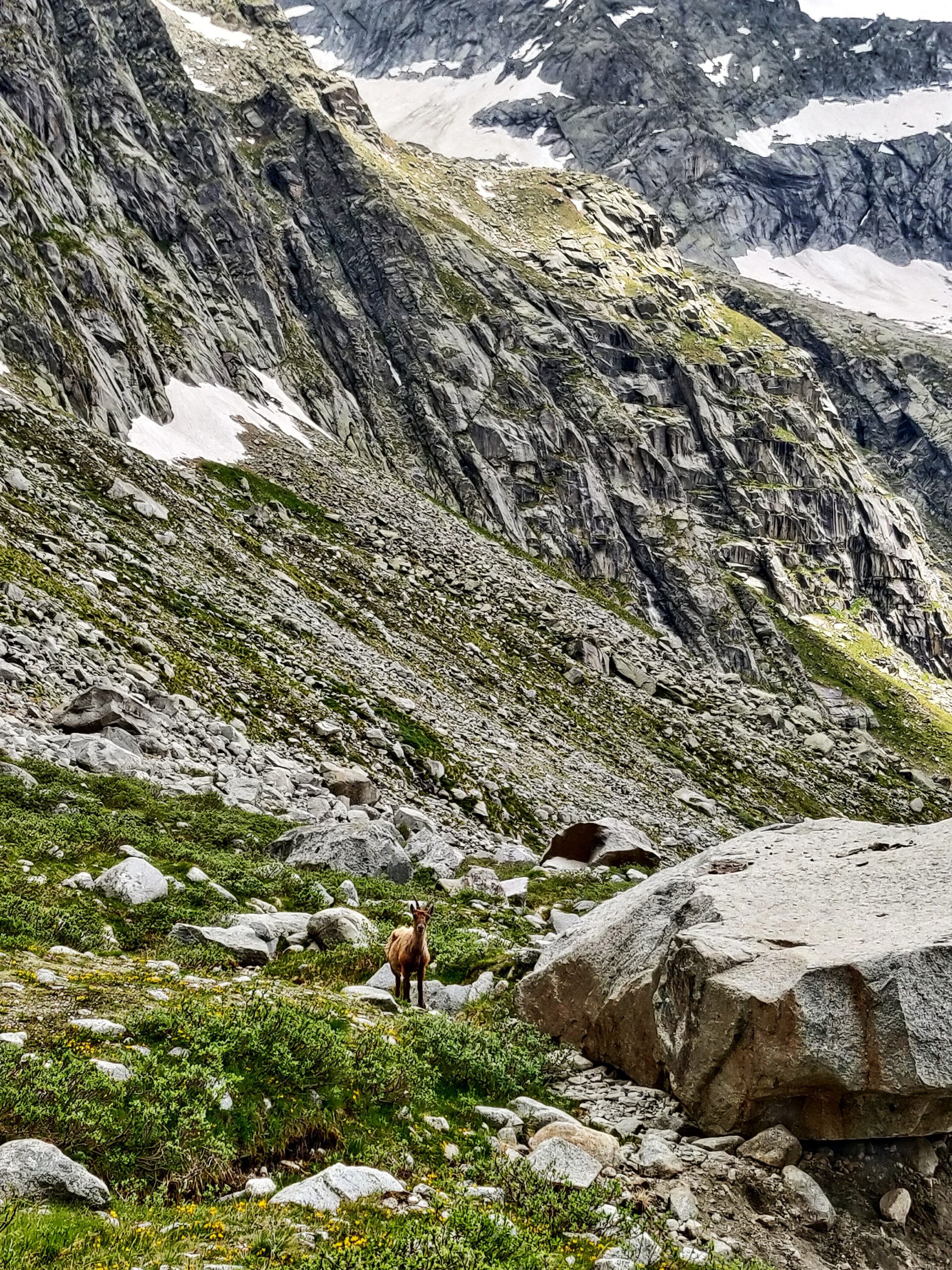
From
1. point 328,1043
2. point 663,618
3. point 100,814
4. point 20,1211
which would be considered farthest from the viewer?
point 663,618

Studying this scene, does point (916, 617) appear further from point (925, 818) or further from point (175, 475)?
point (175, 475)

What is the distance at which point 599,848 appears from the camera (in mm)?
25469

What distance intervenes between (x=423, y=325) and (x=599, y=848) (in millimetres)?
105826

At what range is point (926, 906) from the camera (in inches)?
365

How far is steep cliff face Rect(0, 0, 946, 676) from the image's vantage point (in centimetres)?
7112

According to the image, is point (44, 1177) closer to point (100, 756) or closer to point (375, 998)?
point (375, 998)

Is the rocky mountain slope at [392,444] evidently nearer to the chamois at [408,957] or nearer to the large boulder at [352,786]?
the large boulder at [352,786]

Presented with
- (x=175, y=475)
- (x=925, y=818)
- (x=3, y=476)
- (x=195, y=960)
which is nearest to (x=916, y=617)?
(x=925, y=818)

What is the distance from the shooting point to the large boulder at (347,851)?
17906 millimetres

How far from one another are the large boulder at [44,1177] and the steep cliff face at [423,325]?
54591 millimetres

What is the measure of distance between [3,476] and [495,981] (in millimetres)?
34416

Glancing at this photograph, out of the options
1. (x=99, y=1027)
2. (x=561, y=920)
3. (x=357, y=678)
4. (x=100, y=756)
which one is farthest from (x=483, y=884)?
(x=357, y=678)

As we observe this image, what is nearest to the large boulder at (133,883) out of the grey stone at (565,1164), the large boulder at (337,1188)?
the large boulder at (337,1188)

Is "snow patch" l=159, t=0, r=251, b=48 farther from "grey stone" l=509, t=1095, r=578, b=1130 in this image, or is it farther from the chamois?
"grey stone" l=509, t=1095, r=578, b=1130
